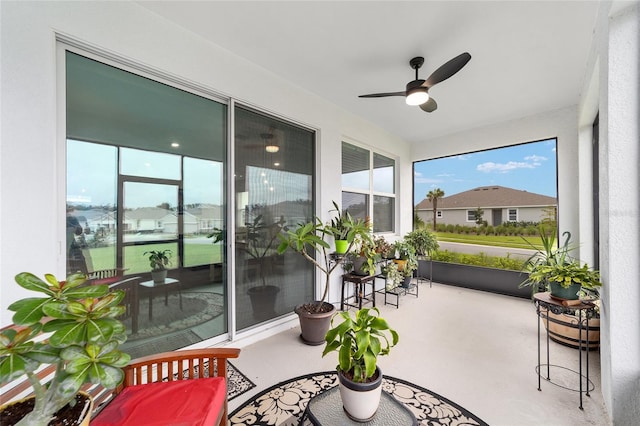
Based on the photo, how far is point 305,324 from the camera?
2.57 metres

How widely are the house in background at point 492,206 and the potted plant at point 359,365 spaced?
418 centimetres

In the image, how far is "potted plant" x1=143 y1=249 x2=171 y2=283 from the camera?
207 centimetres

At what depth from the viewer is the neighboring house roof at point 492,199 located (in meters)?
4.06

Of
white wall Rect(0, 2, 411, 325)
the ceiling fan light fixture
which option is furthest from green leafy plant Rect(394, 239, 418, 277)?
white wall Rect(0, 2, 411, 325)

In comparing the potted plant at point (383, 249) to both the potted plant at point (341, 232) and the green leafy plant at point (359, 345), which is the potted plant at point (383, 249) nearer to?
the potted plant at point (341, 232)

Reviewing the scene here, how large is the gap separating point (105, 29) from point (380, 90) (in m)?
2.68

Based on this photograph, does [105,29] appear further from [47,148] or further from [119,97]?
[47,148]

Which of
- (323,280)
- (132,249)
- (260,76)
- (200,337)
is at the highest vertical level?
(260,76)

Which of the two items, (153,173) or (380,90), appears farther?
(380,90)

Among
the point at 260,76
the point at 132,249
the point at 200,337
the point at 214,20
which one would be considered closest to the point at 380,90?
the point at 260,76

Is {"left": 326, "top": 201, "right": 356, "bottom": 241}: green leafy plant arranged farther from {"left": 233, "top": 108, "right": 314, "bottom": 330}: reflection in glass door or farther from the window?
the window

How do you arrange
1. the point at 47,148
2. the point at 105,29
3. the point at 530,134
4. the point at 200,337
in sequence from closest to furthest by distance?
the point at 47,148 < the point at 105,29 < the point at 200,337 < the point at 530,134

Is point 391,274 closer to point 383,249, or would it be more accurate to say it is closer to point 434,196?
point 383,249

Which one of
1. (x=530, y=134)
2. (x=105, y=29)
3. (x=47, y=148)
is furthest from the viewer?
(x=530, y=134)
